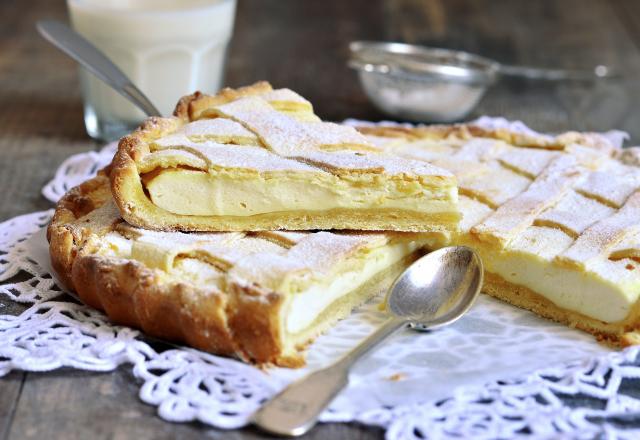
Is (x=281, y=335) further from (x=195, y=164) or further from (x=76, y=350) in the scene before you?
(x=195, y=164)

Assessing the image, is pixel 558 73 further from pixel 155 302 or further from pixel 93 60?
pixel 155 302

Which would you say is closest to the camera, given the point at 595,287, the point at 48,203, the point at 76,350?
the point at 76,350

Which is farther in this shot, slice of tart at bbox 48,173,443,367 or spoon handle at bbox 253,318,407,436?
slice of tart at bbox 48,173,443,367

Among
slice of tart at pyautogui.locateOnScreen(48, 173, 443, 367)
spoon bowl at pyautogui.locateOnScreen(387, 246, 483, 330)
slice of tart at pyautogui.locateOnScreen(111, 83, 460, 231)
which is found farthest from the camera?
slice of tart at pyautogui.locateOnScreen(111, 83, 460, 231)

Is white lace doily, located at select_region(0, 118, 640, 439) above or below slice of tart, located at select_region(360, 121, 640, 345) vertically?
below

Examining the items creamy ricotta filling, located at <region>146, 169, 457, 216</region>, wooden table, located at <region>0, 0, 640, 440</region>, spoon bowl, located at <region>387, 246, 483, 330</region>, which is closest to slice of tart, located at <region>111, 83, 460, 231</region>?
creamy ricotta filling, located at <region>146, 169, 457, 216</region>

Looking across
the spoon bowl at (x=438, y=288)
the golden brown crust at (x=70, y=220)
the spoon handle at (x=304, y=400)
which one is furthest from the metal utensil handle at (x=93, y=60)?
the spoon handle at (x=304, y=400)

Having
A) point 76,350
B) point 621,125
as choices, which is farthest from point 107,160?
point 621,125

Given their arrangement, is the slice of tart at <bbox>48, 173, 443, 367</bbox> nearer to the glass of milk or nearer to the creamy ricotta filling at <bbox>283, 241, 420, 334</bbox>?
the creamy ricotta filling at <bbox>283, 241, 420, 334</bbox>
